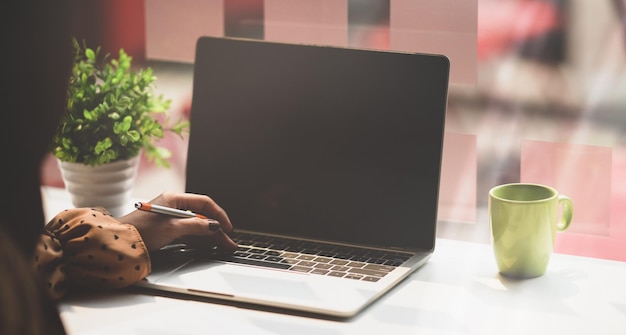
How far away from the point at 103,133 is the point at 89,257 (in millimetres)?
363

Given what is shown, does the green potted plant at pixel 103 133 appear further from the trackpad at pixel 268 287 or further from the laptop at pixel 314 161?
the trackpad at pixel 268 287

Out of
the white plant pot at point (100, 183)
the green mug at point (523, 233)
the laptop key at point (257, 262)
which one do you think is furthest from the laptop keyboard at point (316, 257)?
the white plant pot at point (100, 183)

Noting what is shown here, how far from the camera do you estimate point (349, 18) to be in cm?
154

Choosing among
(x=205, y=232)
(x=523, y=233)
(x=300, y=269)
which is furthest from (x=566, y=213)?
(x=205, y=232)

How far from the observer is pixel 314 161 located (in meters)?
1.34

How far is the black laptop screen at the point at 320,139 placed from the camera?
1282 millimetres

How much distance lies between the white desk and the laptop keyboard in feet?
0.14

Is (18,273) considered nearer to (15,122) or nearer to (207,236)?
(15,122)

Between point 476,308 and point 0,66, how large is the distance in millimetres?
747

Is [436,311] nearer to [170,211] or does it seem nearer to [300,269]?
[300,269]

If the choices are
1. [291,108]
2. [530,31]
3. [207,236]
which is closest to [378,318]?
[207,236]

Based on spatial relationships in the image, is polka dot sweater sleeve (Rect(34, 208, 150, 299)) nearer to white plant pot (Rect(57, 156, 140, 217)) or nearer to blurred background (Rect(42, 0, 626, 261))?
white plant pot (Rect(57, 156, 140, 217))

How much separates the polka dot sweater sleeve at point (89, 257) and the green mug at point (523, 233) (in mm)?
450

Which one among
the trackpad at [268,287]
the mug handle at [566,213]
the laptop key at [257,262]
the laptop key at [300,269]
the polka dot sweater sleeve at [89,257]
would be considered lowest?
the trackpad at [268,287]
